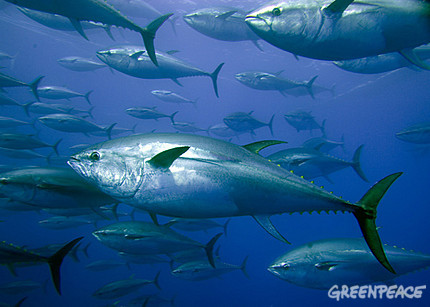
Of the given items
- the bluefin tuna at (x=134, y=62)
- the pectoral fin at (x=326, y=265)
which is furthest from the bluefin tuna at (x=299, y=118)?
the pectoral fin at (x=326, y=265)

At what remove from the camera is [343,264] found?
9.32 ft

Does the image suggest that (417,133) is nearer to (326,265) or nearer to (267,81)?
(267,81)

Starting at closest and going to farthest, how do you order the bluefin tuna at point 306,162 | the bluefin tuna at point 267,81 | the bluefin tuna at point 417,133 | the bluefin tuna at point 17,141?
the bluefin tuna at point 306,162, the bluefin tuna at point 17,141, the bluefin tuna at point 267,81, the bluefin tuna at point 417,133

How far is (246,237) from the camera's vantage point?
3688cm

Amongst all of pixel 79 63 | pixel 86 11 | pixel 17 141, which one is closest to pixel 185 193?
pixel 86 11

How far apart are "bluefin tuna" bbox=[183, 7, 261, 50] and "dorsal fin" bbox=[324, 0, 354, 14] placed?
10.2 feet

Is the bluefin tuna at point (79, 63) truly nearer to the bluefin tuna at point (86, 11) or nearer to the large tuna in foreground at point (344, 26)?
the bluefin tuna at point (86, 11)

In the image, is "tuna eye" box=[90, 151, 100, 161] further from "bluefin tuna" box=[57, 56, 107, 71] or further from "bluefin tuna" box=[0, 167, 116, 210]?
"bluefin tuna" box=[57, 56, 107, 71]

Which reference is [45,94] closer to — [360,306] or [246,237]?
[360,306]

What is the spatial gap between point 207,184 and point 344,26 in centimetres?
139

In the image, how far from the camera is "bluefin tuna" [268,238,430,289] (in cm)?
283

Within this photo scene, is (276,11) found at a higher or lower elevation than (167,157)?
higher

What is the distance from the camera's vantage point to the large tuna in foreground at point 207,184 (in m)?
1.16

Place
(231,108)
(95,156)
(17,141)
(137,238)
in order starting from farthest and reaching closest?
(231,108)
(17,141)
(137,238)
(95,156)
